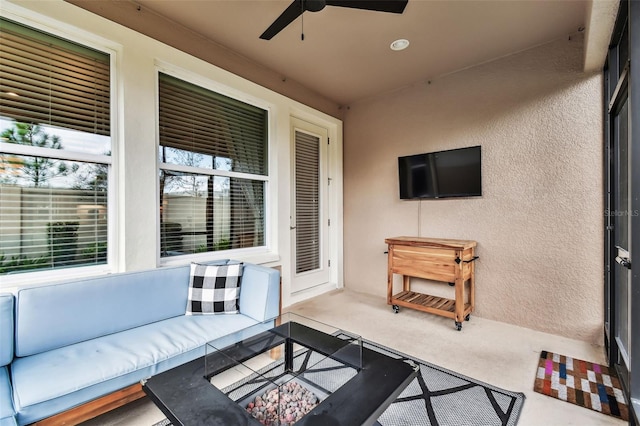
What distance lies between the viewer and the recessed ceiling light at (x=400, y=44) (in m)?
2.71

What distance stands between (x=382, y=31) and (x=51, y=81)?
8.41ft

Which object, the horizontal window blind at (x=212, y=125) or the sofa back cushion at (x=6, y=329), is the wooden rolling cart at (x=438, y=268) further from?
the sofa back cushion at (x=6, y=329)

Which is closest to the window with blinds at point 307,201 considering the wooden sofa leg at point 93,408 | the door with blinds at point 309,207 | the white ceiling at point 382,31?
the door with blinds at point 309,207

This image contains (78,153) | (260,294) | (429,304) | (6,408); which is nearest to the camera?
(6,408)

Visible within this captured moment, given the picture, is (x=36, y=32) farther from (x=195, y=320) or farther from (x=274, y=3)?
(x=195, y=320)

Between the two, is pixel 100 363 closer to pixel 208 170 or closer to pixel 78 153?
pixel 78 153

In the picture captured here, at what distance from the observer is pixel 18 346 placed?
5.02 ft

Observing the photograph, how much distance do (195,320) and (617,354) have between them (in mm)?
3035

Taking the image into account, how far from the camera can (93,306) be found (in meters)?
1.79

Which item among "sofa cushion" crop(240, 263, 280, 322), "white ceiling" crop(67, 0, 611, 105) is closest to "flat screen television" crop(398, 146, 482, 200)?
"white ceiling" crop(67, 0, 611, 105)

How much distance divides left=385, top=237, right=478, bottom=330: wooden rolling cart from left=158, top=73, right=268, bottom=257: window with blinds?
161 centimetres

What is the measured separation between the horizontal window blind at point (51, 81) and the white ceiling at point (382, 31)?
47 centimetres

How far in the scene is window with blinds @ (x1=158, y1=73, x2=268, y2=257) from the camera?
2566 mm

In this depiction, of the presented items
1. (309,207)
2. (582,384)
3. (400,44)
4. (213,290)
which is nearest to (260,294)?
(213,290)
